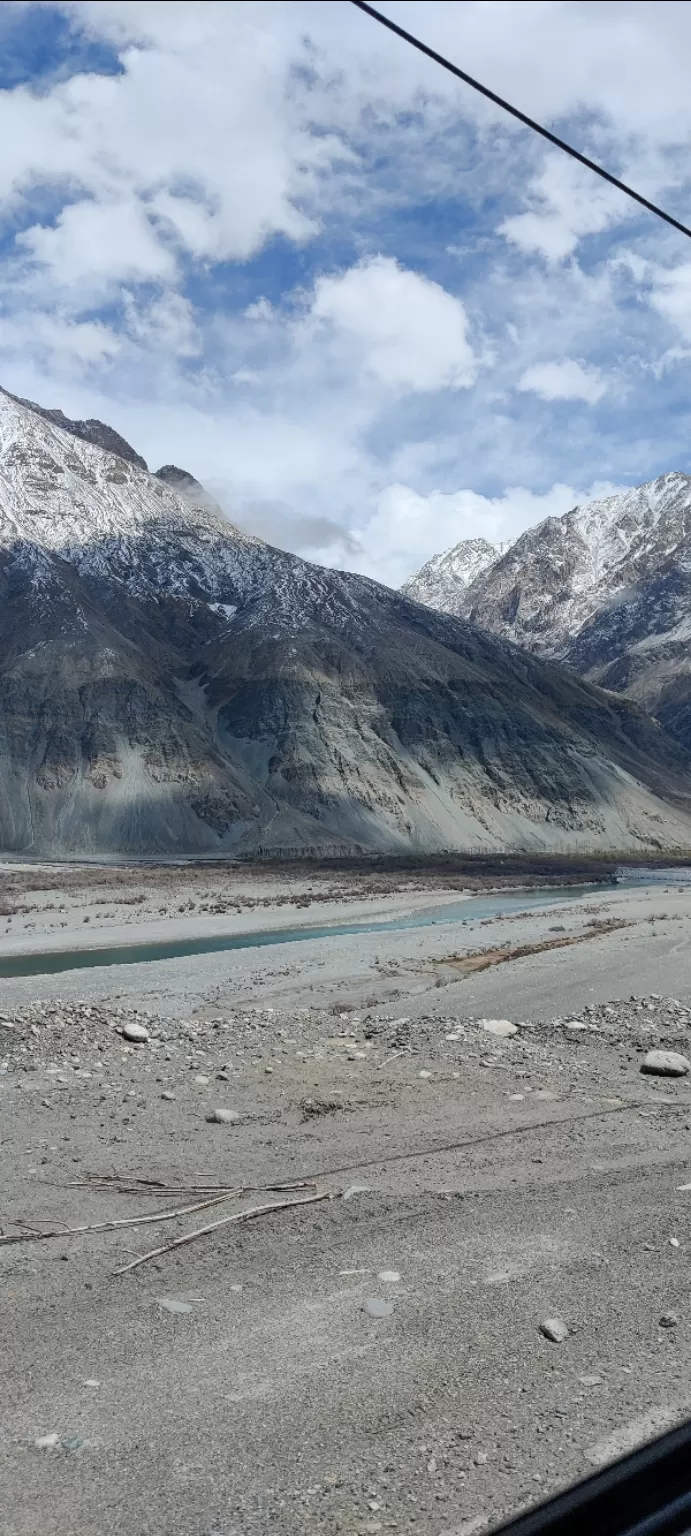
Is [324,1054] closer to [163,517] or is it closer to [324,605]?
[324,605]

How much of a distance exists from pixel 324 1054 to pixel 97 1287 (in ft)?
20.7

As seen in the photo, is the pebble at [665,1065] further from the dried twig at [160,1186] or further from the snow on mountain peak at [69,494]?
the snow on mountain peak at [69,494]

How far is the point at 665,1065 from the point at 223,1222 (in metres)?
6.02

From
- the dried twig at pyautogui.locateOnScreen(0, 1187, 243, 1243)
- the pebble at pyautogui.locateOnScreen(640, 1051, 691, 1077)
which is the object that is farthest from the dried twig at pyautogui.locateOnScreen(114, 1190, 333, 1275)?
the pebble at pyautogui.locateOnScreen(640, 1051, 691, 1077)

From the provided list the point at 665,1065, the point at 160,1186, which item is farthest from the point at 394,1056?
the point at 160,1186

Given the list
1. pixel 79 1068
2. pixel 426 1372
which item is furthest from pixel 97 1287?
pixel 79 1068

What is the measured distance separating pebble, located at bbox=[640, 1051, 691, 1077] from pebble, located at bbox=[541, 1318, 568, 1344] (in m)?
6.01

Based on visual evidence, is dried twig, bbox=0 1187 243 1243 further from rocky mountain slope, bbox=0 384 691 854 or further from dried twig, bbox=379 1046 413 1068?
rocky mountain slope, bbox=0 384 691 854

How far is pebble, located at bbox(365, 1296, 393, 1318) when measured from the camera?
518 centimetres

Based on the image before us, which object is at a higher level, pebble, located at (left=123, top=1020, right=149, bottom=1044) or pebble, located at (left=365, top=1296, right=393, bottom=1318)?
pebble, located at (left=365, top=1296, right=393, bottom=1318)

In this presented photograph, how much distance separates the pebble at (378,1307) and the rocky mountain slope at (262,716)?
8672 cm

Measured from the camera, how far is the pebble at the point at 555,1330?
492 cm

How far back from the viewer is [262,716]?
114 meters

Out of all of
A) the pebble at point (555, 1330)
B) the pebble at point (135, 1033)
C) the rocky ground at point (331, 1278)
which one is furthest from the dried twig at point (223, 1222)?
the pebble at point (135, 1033)
